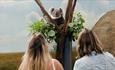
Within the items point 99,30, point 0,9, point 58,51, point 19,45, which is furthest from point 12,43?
point 99,30

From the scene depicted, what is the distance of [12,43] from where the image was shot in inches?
170

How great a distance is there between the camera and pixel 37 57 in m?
2.39

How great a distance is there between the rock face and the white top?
178cm

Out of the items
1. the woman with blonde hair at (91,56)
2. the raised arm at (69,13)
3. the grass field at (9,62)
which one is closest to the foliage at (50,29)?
the raised arm at (69,13)

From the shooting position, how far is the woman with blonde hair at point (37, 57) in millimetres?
2367

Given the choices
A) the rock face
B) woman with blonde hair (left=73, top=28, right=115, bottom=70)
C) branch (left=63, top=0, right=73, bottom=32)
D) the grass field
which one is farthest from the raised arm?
woman with blonde hair (left=73, top=28, right=115, bottom=70)

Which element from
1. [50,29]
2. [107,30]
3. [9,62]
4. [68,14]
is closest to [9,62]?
[9,62]

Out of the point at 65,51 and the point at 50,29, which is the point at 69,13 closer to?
the point at 50,29

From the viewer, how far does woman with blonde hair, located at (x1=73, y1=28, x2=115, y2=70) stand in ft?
7.91

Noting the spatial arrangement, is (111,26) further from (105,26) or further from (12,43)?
(12,43)

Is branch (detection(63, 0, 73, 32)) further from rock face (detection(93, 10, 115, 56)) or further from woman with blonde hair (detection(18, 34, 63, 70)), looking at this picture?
woman with blonde hair (detection(18, 34, 63, 70))

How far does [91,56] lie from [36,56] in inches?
15.4

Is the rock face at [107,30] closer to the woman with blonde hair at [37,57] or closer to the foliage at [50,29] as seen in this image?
the foliage at [50,29]

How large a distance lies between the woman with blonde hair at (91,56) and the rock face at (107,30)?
1756 mm
